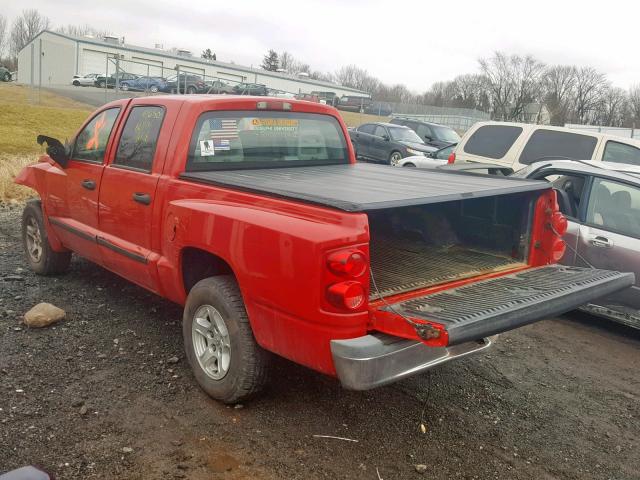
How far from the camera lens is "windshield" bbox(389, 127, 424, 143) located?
19.2m

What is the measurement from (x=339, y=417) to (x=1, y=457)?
6.04 feet

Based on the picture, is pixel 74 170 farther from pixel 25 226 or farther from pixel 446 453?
pixel 446 453

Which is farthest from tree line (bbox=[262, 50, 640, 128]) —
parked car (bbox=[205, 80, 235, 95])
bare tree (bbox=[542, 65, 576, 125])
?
parked car (bbox=[205, 80, 235, 95])

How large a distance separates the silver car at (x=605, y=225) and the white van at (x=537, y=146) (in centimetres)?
335

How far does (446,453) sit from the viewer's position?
11.0 feet

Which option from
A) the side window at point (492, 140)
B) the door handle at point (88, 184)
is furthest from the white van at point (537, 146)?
the door handle at point (88, 184)

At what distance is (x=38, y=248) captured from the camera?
6121 millimetres

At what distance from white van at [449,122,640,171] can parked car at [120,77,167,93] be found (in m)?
24.7

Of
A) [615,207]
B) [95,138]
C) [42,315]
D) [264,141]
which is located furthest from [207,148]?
[615,207]

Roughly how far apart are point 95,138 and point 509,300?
12.3ft

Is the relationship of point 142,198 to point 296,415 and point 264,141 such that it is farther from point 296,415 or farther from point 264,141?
point 296,415

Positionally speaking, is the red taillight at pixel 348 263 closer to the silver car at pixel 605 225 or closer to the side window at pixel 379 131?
the silver car at pixel 605 225

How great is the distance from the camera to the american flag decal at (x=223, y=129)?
4406 mm

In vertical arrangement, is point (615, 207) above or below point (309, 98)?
below
